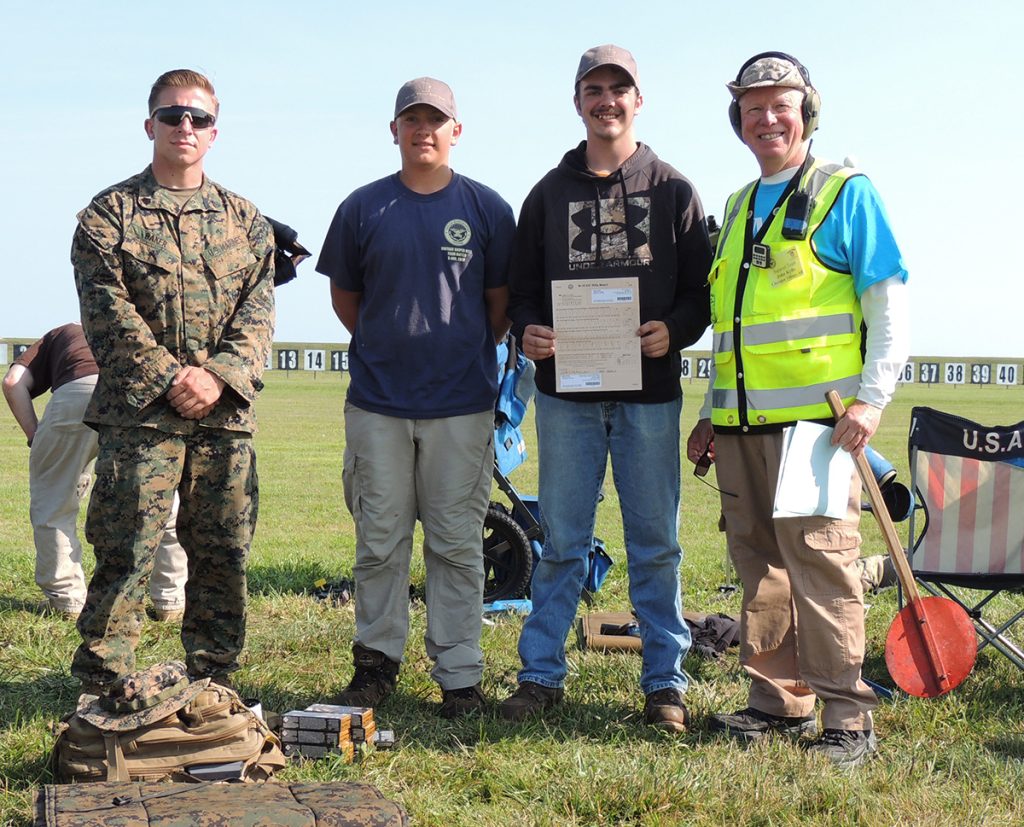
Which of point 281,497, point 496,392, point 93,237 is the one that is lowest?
point 281,497

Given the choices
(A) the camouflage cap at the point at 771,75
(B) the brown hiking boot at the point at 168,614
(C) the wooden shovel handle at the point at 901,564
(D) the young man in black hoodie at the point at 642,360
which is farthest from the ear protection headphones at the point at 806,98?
(B) the brown hiking boot at the point at 168,614

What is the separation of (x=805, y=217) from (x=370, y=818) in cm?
249

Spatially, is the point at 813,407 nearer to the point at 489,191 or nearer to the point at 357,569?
the point at 489,191

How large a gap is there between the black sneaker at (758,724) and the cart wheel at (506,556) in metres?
2.39

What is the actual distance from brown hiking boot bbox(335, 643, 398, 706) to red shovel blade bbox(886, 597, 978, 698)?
1.99 m

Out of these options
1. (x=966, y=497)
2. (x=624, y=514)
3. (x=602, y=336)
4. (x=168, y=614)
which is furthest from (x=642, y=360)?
(x=168, y=614)

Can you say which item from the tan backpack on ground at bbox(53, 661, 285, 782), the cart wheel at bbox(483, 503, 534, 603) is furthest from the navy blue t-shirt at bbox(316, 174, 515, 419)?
the cart wheel at bbox(483, 503, 534, 603)

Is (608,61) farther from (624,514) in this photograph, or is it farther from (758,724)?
(758,724)

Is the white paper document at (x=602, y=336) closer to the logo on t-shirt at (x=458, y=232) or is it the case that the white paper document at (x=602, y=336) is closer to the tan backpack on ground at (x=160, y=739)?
the logo on t-shirt at (x=458, y=232)

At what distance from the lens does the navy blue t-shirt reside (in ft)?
15.8

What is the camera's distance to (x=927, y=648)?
4.42 m

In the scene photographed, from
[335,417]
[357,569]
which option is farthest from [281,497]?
[335,417]

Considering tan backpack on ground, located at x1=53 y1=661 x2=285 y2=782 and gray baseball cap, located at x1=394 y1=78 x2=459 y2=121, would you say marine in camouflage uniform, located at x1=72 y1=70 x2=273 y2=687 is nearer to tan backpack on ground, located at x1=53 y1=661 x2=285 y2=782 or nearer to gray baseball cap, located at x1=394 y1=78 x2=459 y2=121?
tan backpack on ground, located at x1=53 y1=661 x2=285 y2=782

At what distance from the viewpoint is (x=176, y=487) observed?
14.8 feet
